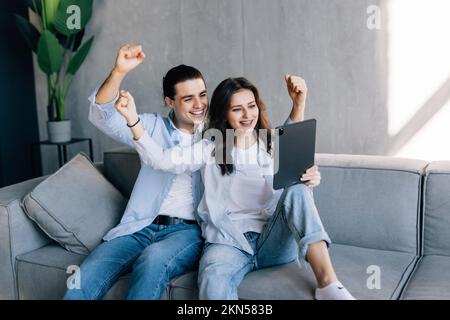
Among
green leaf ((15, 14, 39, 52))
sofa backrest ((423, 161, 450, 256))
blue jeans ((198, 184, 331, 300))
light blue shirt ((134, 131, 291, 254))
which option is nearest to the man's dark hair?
light blue shirt ((134, 131, 291, 254))

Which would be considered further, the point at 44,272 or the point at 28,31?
the point at 28,31

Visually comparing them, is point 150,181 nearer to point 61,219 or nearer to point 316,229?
point 61,219

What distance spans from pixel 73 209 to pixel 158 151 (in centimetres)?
45

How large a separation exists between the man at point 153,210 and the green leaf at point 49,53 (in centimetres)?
114

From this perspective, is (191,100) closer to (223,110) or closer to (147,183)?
(223,110)

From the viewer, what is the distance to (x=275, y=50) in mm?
2662

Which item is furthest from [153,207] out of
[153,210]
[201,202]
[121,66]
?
[121,66]

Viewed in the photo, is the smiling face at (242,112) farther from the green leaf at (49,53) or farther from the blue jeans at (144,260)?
the green leaf at (49,53)

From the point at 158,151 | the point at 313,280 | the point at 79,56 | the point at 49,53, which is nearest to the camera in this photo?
the point at 313,280

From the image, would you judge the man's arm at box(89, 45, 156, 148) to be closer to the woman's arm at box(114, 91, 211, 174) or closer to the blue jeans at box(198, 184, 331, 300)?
the woman's arm at box(114, 91, 211, 174)

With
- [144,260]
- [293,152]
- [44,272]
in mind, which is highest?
[293,152]

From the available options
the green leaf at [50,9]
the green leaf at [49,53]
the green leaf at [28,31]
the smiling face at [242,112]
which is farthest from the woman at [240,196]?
the green leaf at [28,31]
